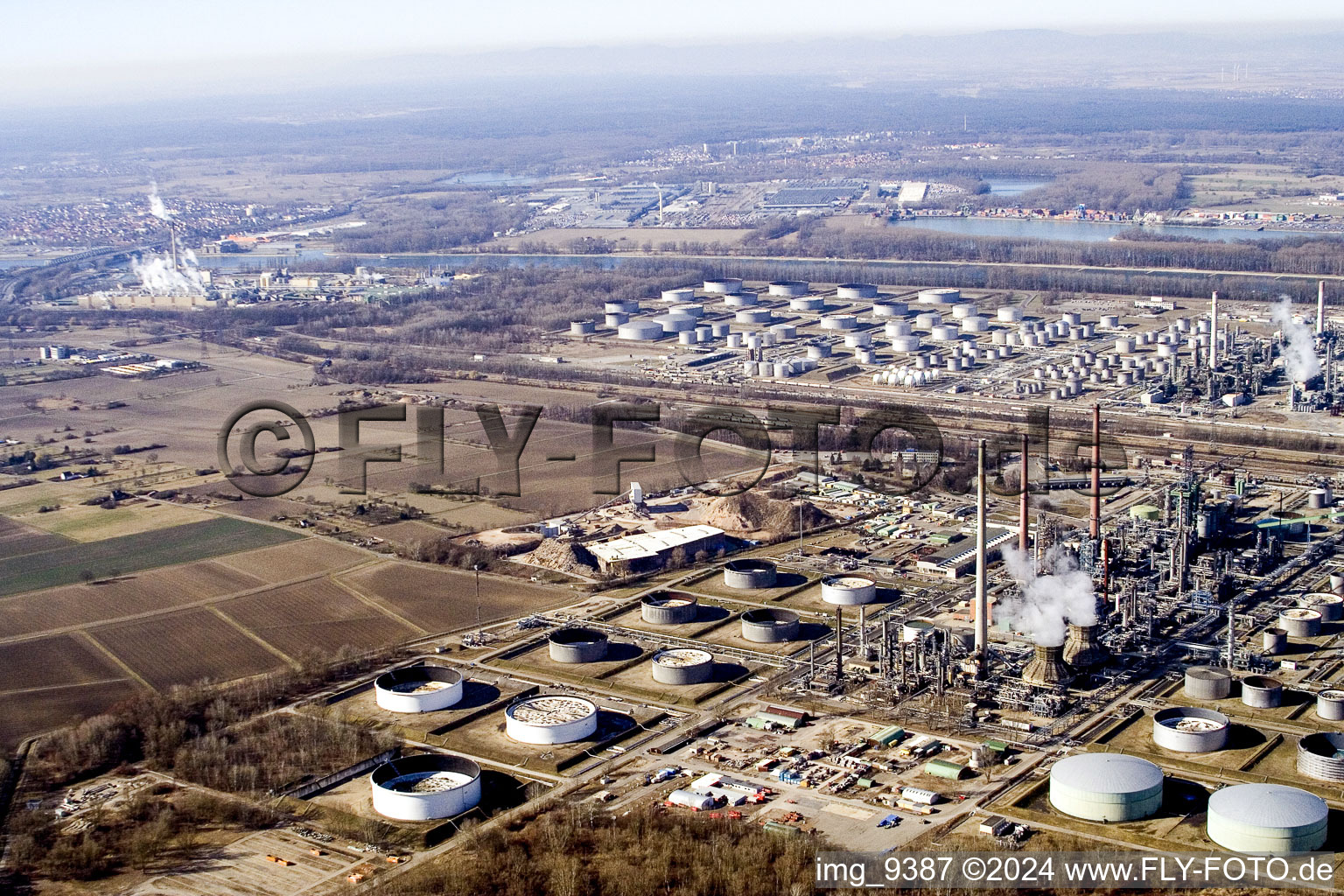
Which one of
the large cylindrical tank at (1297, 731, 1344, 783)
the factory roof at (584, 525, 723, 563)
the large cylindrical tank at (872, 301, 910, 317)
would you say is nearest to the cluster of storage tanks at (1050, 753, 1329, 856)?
the large cylindrical tank at (1297, 731, 1344, 783)

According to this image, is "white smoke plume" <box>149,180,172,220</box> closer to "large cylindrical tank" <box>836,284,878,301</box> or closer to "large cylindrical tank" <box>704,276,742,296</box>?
"large cylindrical tank" <box>704,276,742,296</box>

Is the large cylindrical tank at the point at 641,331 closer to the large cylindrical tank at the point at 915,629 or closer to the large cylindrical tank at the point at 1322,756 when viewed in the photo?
the large cylindrical tank at the point at 915,629

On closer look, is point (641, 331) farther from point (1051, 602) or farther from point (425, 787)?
point (425, 787)

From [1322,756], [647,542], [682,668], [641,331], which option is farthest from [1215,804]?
[641,331]

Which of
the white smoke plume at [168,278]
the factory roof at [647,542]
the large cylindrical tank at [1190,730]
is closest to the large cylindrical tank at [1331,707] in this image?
the large cylindrical tank at [1190,730]

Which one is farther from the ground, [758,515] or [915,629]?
[758,515]

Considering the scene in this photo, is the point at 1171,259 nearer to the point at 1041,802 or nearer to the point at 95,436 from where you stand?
the point at 95,436

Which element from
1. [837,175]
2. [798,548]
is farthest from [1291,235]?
[798,548]
